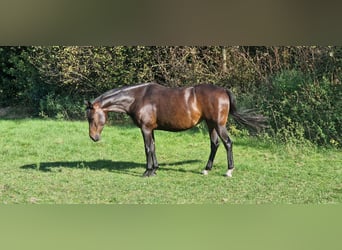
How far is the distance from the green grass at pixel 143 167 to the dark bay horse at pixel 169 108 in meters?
0.59

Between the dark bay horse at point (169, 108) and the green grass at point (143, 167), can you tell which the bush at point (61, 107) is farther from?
the dark bay horse at point (169, 108)

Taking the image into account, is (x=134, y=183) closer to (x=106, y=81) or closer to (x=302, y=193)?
(x=302, y=193)

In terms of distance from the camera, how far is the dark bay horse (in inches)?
254

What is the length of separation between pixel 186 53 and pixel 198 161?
3.59m

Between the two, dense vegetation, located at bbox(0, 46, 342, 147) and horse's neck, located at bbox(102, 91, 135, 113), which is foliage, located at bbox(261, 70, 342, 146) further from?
horse's neck, located at bbox(102, 91, 135, 113)

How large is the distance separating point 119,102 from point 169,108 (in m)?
0.69

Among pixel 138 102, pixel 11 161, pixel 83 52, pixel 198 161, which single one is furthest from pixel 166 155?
pixel 83 52

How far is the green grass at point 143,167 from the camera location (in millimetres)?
5703

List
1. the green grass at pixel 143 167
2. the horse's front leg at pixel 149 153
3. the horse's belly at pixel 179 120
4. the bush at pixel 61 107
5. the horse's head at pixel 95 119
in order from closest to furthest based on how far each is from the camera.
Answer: the green grass at pixel 143 167 → the horse's head at pixel 95 119 → the horse's belly at pixel 179 120 → the horse's front leg at pixel 149 153 → the bush at pixel 61 107

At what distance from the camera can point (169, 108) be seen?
21.5 ft

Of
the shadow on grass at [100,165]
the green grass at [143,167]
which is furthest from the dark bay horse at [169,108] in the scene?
the shadow on grass at [100,165]

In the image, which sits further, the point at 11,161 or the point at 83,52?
the point at 83,52

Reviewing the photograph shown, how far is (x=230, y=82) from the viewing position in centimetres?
1033

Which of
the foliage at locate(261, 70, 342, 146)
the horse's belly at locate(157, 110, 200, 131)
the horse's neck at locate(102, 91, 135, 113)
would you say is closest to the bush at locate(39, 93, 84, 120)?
the foliage at locate(261, 70, 342, 146)
